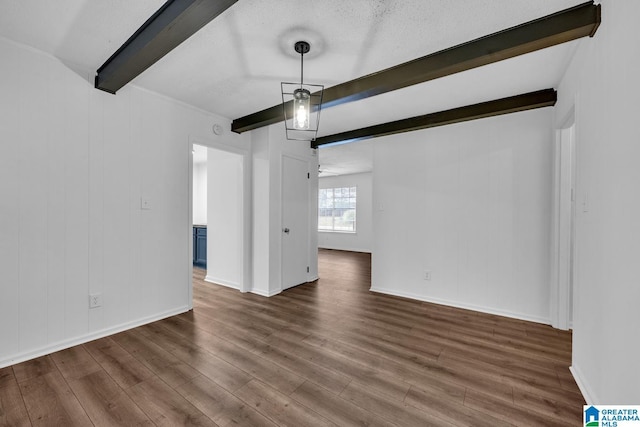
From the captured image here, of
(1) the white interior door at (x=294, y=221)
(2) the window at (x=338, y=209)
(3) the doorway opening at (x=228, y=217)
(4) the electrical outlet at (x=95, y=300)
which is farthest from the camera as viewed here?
(2) the window at (x=338, y=209)

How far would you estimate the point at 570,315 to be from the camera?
274 centimetres

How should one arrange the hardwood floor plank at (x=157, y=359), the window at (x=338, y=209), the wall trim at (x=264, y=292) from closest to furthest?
the hardwood floor plank at (x=157, y=359) → the wall trim at (x=264, y=292) → the window at (x=338, y=209)

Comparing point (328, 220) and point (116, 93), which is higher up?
point (116, 93)

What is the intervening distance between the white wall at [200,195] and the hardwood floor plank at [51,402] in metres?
4.69

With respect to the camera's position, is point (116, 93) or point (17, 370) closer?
point (17, 370)

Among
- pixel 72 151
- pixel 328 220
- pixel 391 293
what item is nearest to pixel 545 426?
pixel 391 293

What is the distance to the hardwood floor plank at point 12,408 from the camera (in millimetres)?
1482

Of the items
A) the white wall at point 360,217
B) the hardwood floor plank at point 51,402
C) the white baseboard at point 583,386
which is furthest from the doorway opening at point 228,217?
the white wall at point 360,217

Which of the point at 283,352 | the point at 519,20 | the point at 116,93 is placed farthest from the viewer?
the point at 116,93

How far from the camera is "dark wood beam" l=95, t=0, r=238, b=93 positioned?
1.50 metres

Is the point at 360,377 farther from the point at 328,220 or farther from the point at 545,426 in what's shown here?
the point at 328,220

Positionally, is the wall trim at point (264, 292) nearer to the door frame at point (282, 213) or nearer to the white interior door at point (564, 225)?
the door frame at point (282, 213)

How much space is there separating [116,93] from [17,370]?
2.39m

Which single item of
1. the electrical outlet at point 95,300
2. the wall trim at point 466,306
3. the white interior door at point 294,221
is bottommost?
the wall trim at point 466,306
